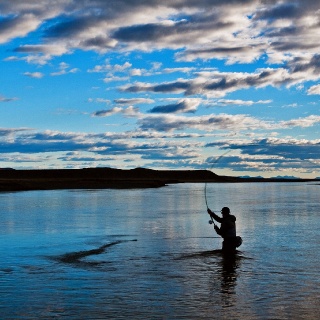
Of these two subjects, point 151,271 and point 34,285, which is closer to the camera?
point 34,285

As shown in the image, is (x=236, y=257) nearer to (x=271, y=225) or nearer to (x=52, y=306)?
(x=52, y=306)

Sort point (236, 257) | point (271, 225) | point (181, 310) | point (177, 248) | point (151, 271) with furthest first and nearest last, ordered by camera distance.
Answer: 1. point (271, 225)
2. point (177, 248)
3. point (236, 257)
4. point (151, 271)
5. point (181, 310)

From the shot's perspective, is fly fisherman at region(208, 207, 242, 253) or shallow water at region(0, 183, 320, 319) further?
fly fisherman at region(208, 207, 242, 253)

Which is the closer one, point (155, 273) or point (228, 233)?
point (155, 273)

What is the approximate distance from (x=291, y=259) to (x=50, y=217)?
1740cm

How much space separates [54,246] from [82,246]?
2.95ft

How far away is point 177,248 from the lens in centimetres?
1838

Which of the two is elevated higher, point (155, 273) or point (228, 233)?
point (228, 233)

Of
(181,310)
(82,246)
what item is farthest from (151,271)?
(82,246)

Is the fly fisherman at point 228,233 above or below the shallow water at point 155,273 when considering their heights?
above

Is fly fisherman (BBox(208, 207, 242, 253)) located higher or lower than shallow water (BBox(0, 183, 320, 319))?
higher

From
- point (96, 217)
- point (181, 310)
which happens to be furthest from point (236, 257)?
point (96, 217)

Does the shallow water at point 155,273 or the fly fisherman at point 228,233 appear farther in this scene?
the fly fisherman at point 228,233

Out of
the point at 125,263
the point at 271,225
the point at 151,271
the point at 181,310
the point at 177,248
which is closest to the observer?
the point at 181,310
